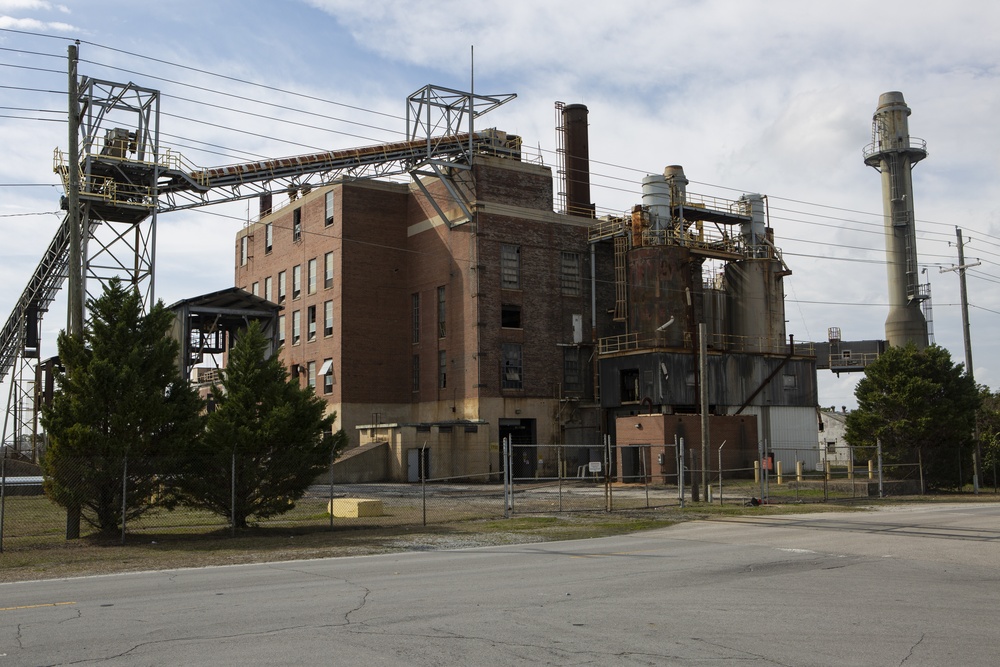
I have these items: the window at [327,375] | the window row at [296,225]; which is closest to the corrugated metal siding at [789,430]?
the window at [327,375]

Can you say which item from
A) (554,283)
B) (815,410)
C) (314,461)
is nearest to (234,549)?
(314,461)

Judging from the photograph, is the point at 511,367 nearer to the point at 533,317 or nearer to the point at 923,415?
the point at 533,317

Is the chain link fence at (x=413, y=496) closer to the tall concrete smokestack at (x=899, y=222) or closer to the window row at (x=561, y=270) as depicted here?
the window row at (x=561, y=270)

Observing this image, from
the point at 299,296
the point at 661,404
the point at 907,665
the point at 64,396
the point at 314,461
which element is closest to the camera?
the point at 907,665

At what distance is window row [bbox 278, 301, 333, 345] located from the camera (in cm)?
5862

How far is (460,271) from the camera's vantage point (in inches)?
2103

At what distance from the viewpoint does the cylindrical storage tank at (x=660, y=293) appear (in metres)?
51.5

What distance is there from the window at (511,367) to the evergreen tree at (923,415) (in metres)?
19.7

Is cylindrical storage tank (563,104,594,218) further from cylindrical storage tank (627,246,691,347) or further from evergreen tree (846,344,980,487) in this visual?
evergreen tree (846,344,980,487)

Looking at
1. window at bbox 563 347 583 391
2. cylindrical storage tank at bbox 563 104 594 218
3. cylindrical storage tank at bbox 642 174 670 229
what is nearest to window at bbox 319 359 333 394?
window at bbox 563 347 583 391

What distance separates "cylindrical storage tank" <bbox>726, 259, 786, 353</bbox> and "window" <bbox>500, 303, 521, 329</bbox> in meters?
13.1

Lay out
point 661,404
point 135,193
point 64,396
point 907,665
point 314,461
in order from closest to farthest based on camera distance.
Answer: point 907,665, point 64,396, point 314,461, point 135,193, point 661,404

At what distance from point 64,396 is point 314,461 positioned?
599 centimetres

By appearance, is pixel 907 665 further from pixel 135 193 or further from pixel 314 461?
pixel 135 193
